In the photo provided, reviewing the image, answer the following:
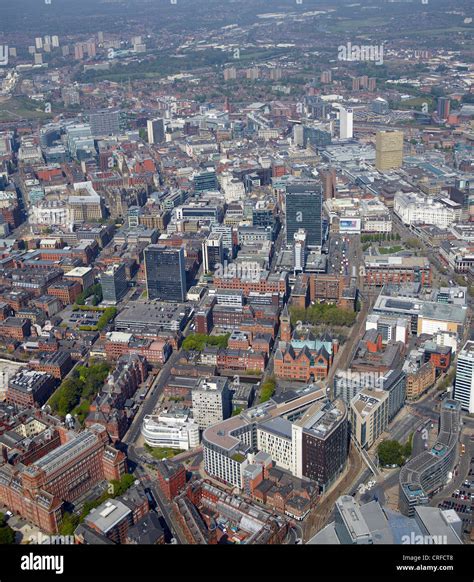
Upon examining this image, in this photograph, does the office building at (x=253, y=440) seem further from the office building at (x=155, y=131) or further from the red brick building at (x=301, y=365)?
the office building at (x=155, y=131)

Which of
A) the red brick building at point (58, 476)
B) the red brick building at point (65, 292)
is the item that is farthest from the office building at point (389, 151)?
the red brick building at point (58, 476)

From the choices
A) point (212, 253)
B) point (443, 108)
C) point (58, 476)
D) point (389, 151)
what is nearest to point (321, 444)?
point (58, 476)

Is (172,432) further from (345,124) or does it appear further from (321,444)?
(345,124)

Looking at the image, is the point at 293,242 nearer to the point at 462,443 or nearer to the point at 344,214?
the point at 344,214

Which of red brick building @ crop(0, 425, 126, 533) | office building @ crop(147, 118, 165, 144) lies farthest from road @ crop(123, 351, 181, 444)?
office building @ crop(147, 118, 165, 144)

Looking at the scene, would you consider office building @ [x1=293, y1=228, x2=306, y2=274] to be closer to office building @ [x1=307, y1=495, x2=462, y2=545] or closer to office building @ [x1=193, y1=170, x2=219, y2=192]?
office building @ [x1=193, y1=170, x2=219, y2=192]

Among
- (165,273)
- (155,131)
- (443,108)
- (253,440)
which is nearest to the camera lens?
(253,440)

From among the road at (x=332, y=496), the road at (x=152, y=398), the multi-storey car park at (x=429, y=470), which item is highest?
the multi-storey car park at (x=429, y=470)
